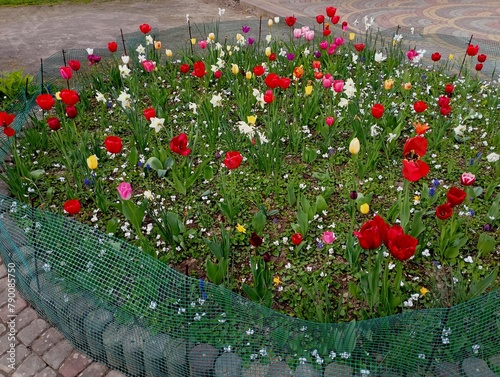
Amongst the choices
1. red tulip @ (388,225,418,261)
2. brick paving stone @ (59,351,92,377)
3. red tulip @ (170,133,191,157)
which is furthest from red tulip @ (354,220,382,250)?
brick paving stone @ (59,351,92,377)

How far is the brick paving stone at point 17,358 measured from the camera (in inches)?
96.0

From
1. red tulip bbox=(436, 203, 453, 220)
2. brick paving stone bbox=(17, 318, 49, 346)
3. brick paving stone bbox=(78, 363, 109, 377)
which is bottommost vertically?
brick paving stone bbox=(17, 318, 49, 346)

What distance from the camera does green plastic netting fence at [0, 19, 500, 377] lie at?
81.8 inches

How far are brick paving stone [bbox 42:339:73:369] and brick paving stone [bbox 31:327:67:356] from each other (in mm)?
29

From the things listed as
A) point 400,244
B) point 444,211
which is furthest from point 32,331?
point 444,211

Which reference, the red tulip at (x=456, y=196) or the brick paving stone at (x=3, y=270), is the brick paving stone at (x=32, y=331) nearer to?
the brick paving stone at (x=3, y=270)

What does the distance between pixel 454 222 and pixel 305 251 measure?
0.84 metres

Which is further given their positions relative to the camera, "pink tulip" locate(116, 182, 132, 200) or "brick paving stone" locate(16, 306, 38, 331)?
"brick paving stone" locate(16, 306, 38, 331)

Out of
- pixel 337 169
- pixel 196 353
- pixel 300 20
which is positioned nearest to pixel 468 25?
pixel 300 20

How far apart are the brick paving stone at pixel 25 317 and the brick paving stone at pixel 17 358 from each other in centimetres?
13

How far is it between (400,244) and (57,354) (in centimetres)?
177

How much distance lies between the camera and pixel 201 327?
7.40 feet

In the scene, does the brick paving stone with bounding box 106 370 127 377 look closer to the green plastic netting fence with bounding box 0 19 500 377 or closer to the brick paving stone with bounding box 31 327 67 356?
the green plastic netting fence with bounding box 0 19 500 377

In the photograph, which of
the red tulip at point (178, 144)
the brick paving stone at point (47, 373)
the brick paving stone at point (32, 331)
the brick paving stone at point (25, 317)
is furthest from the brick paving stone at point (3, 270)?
the red tulip at point (178, 144)
